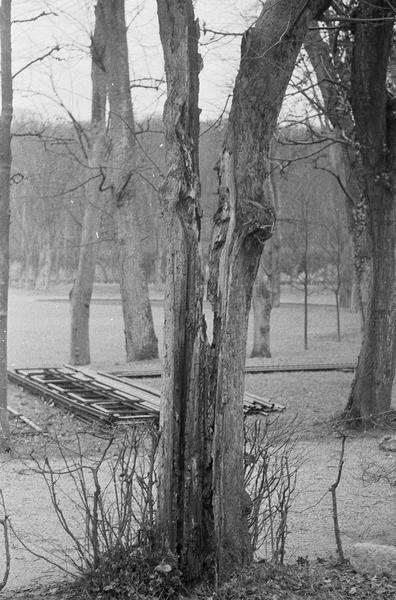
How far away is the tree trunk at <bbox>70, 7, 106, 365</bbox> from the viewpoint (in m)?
19.4

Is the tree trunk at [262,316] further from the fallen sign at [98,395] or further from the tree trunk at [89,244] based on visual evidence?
the fallen sign at [98,395]

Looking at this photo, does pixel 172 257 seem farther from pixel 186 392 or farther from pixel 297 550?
pixel 297 550

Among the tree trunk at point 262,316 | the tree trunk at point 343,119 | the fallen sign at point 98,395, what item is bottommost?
the fallen sign at point 98,395

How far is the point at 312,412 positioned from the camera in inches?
506

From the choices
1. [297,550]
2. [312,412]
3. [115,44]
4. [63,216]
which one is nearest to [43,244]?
[63,216]

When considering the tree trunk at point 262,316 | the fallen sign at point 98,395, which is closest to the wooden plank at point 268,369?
the fallen sign at point 98,395

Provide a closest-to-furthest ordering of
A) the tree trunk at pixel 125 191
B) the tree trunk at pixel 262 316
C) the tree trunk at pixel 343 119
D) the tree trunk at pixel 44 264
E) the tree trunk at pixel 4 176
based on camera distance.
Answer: the tree trunk at pixel 4 176
the tree trunk at pixel 343 119
the tree trunk at pixel 125 191
the tree trunk at pixel 262 316
the tree trunk at pixel 44 264

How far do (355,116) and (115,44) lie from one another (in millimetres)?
9376

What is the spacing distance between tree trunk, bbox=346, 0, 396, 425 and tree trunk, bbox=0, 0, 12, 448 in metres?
4.16

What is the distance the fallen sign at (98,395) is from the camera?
40.5 ft

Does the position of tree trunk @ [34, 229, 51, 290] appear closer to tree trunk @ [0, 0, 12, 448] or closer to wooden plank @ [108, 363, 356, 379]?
wooden plank @ [108, 363, 356, 379]

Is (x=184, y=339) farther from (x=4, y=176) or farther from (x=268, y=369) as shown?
(x=268, y=369)

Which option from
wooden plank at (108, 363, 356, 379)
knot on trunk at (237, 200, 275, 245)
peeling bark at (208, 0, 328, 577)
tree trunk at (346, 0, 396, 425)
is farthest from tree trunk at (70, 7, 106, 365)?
knot on trunk at (237, 200, 275, 245)

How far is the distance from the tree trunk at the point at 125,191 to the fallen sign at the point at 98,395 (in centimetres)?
247
